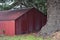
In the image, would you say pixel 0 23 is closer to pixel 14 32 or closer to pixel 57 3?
pixel 14 32

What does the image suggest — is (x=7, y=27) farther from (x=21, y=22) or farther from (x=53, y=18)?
(x=53, y=18)

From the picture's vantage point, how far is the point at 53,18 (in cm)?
2072

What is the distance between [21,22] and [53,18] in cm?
561

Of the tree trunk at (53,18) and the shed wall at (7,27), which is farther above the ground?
the tree trunk at (53,18)

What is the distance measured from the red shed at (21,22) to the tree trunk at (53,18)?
4.72m

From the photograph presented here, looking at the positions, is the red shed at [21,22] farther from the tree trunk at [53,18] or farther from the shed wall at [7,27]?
the tree trunk at [53,18]

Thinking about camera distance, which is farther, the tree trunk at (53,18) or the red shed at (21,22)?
the red shed at (21,22)

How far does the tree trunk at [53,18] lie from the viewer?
66.5 feet

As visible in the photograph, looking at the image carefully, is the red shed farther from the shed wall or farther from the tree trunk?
the tree trunk

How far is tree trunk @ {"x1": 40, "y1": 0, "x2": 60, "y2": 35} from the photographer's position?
2028cm

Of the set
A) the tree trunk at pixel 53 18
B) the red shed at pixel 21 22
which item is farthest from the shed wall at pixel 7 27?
the tree trunk at pixel 53 18

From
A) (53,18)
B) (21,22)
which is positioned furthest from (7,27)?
(53,18)

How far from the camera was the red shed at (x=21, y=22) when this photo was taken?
24.5 meters

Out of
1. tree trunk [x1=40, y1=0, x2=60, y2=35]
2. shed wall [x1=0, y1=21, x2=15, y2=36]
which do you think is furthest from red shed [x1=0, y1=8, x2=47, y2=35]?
tree trunk [x1=40, y1=0, x2=60, y2=35]
